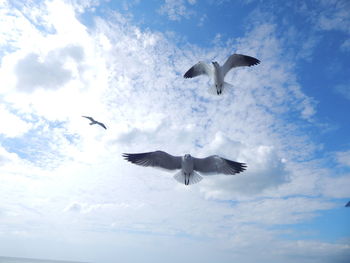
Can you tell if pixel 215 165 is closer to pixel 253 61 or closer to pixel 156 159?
pixel 156 159

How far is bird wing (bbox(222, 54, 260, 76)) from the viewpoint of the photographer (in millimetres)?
17250

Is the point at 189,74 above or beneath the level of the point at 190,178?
above

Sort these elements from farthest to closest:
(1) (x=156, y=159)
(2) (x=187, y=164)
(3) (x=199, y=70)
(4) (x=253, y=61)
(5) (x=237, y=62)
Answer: (3) (x=199, y=70) < (4) (x=253, y=61) < (5) (x=237, y=62) < (1) (x=156, y=159) < (2) (x=187, y=164)

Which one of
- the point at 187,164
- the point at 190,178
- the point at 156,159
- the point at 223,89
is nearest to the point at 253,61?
the point at 223,89

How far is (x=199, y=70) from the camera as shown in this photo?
60.3 feet

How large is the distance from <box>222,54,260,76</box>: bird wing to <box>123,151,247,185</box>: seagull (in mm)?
5908

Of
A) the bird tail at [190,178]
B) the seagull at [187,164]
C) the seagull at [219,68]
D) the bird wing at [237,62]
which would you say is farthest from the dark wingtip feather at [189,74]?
the bird tail at [190,178]

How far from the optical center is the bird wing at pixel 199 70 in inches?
698

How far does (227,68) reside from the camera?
17.5m

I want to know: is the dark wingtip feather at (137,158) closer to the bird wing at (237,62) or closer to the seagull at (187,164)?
the seagull at (187,164)

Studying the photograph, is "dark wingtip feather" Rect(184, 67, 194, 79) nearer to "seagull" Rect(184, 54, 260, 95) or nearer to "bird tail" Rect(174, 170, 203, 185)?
"seagull" Rect(184, 54, 260, 95)

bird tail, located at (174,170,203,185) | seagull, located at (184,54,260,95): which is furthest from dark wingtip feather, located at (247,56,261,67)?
bird tail, located at (174,170,203,185)

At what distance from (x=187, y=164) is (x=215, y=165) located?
135cm

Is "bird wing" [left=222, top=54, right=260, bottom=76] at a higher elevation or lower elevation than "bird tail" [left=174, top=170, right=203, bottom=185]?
higher
